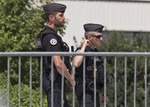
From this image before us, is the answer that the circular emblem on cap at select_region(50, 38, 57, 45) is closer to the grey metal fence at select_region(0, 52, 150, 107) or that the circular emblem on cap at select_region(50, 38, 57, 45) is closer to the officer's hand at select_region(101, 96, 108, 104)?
the grey metal fence at select_region(0, 52, 150, 107)

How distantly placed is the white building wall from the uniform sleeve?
5728mm

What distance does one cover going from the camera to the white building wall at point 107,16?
1262 centimetres

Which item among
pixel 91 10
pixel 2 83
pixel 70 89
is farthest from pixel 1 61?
pixel 91 10

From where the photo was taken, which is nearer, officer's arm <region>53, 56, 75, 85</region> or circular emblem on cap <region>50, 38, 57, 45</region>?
officer's arm <region>53, 56, 75, 85</region>

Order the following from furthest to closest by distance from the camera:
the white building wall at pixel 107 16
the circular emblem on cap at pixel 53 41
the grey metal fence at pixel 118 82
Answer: the white building wall at pixel 107 16 → the circular emblem on cap at pixel 53 41 → the grey metal fence at pixel 118 82

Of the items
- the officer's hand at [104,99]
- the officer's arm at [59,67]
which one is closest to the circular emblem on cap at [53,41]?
the officer's arm at [59,67]

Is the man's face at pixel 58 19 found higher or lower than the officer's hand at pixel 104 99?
higher

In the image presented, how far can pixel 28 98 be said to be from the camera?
266 inches

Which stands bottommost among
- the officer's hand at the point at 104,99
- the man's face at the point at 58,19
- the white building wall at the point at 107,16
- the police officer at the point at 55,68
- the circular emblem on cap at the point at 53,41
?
the white building wall at the point at 107,16

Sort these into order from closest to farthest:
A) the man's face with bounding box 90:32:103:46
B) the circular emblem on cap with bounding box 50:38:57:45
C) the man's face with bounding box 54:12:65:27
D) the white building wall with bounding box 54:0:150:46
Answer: the circular emblem on cap with bounding box 50:38:57:45 → the man's face with bounding box 54:12:65:27 → the man's face with bounding box 90:32:103:46 → the white building wall with bounding box 54:0:150:46

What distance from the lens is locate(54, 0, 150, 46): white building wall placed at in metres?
12.6

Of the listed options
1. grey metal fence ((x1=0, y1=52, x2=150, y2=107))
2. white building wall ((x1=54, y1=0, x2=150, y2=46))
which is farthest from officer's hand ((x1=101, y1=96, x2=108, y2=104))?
white building wall ((x1=54, y1=0, x2=150, y2=46))

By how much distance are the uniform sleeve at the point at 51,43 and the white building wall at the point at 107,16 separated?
5.73 metres

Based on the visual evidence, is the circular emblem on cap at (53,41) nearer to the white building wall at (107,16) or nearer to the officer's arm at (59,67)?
the officer's arm at (59,67)
